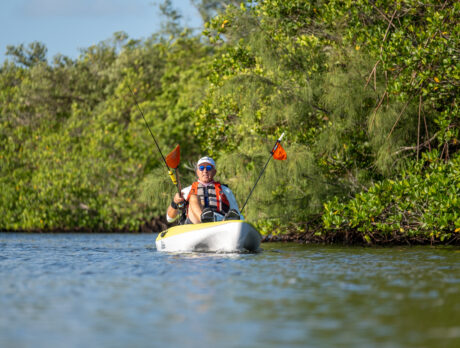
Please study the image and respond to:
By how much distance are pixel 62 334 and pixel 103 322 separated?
51 centimetres

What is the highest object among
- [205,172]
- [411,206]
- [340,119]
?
[340,119]

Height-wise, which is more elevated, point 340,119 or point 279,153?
point 340,119

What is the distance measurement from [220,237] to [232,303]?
5804mm

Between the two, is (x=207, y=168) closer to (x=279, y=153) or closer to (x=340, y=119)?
(x=279, y=153)

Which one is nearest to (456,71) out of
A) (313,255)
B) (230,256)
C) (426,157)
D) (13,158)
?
(426,157)

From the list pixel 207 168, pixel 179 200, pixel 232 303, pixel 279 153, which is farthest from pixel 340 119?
pixel 232 303

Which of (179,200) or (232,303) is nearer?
(232,303)

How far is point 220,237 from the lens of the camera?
41.3ft

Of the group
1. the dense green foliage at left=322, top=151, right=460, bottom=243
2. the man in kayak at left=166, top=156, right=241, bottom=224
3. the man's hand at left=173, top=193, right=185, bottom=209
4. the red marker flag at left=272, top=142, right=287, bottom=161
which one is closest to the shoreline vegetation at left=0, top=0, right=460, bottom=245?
the dense green foliage at left=322, top=151, right=460, bottom=243

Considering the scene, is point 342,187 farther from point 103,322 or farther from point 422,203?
point 103,322

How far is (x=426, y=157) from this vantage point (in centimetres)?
1446

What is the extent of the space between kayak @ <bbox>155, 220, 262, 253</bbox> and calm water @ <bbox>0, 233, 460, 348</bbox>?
3.92ft

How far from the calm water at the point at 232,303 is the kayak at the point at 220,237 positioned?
3.92 feet

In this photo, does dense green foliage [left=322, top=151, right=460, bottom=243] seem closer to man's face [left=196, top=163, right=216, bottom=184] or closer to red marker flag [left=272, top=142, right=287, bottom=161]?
red marker flag [left=272, top=142, right=287, bottom=161]
